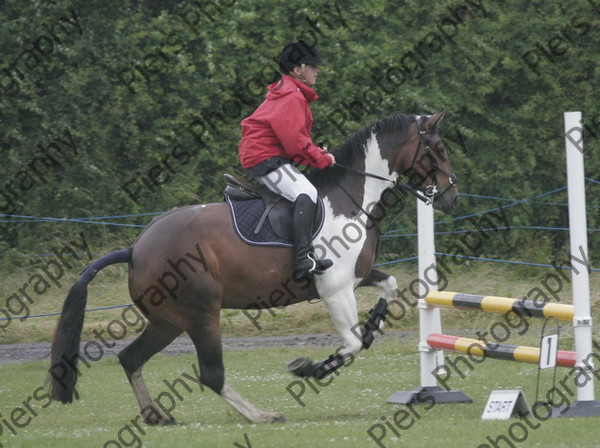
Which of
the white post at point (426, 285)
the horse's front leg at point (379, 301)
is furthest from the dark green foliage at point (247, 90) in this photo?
the horse's front leg at point (379, 301)

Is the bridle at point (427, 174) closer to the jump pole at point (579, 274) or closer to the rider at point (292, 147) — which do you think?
the rider at point (292, 147)

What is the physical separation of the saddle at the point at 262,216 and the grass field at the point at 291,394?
4.60 ft

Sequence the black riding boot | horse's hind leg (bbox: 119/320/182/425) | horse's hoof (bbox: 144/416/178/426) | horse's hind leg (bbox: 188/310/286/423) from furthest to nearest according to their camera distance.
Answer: horse's hind leg (bbox: 119/320/182/425) → horse's hoof (bbox: 144/416/178/426) → the black riding boot → horse's hind leg (bbox: 188/310/286/423)

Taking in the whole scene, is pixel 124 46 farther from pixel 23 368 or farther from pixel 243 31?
pixel 23 368

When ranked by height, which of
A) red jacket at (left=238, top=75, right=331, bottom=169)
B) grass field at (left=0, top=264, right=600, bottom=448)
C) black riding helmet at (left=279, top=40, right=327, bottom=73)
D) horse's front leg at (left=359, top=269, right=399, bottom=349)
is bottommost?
grass field at (left=0, top=264, right=600, bottom=448)

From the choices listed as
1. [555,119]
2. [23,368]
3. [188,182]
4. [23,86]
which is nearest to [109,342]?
[23,368]

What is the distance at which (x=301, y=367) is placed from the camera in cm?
809

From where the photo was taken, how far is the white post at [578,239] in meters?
7.36

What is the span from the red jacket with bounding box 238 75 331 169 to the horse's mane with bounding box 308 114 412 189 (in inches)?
11.2

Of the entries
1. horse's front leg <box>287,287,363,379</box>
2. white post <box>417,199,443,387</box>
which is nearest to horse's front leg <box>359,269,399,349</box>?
horse's front leg <box>287,287,363,379</box>

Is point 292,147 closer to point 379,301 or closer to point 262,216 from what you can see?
point 262,216

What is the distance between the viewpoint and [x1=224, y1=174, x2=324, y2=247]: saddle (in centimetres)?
802

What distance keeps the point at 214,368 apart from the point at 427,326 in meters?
2.01

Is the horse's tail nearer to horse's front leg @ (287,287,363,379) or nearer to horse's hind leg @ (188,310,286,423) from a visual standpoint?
horse's hind leg @ (188,310,286,423)
